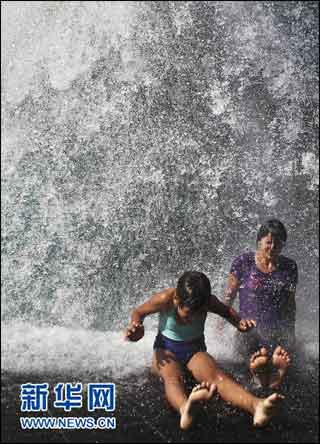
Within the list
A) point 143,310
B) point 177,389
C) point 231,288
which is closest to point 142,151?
point 231,288

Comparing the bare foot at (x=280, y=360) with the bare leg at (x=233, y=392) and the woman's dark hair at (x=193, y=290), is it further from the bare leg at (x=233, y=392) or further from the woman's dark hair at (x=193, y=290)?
the woman's dark hair at (x=193, y=290)

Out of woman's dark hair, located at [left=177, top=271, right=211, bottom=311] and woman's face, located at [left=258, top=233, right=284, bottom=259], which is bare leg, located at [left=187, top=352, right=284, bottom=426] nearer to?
woman's dark hair, located at [left=177, top=271, right=211, bottom=311]

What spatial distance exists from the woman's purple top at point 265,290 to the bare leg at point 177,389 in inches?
45.2

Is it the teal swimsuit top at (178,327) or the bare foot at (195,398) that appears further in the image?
the teal swimsuit top at (178,327)

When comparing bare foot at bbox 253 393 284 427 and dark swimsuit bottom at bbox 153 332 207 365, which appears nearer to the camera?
bare foot at bbox 253 393 284 427

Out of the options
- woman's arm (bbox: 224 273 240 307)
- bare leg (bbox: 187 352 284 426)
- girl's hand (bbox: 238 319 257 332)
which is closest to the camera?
bare leg (bbox: 187 352 284 426)

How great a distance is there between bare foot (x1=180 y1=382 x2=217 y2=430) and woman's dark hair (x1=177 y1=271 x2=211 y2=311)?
2.36 ft

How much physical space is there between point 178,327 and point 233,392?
2.35 feet

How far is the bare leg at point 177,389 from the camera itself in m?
3.68

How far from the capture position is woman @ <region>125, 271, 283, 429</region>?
13.3 feet

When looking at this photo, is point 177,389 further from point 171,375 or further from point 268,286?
point 268,286

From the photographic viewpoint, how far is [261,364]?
4.14 meters

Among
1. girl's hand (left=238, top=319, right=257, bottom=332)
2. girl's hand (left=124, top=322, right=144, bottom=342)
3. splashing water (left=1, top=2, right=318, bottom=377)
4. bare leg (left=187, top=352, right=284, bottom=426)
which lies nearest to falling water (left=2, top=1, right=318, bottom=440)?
splashing water (left=1, top=2, right=318, bottom=377)

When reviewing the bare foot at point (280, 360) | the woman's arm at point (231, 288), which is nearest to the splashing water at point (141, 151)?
the woman's arm at point (231, 288)
